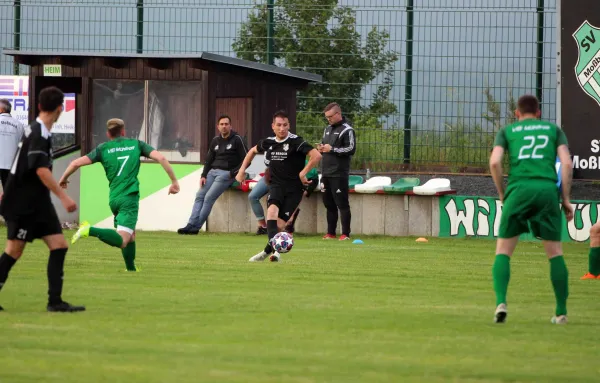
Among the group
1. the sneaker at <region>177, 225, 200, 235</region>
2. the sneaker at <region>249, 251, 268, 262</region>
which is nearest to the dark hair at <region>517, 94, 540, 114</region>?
the sneaker at <region>249, 251, 268, 262</region>

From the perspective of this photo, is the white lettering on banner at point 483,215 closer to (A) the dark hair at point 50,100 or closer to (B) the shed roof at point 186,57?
(B) the shed roof at point 186,57

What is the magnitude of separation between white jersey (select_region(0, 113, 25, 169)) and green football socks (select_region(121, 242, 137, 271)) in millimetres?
6112

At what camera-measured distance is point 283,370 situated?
280 inches

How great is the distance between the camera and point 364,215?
72.9 ft

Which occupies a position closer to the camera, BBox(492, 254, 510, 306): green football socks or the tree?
BBox(492, 254, 510, 306): green football socks

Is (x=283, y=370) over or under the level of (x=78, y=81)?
under

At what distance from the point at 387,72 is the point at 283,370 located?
16059 mm

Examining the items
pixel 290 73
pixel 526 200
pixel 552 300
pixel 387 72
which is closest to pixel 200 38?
pixel 290 73

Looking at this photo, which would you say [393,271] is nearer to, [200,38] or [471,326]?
[471,326]

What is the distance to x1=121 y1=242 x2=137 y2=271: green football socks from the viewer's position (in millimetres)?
13750

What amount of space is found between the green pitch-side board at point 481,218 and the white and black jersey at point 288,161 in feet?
20.3

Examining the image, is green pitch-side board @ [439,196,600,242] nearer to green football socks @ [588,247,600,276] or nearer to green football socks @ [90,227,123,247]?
green football socks @ [588,247,600,276]

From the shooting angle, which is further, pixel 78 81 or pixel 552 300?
pixel 78 81

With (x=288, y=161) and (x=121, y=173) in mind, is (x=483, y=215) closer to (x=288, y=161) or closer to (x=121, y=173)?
(x=288, y=161)
